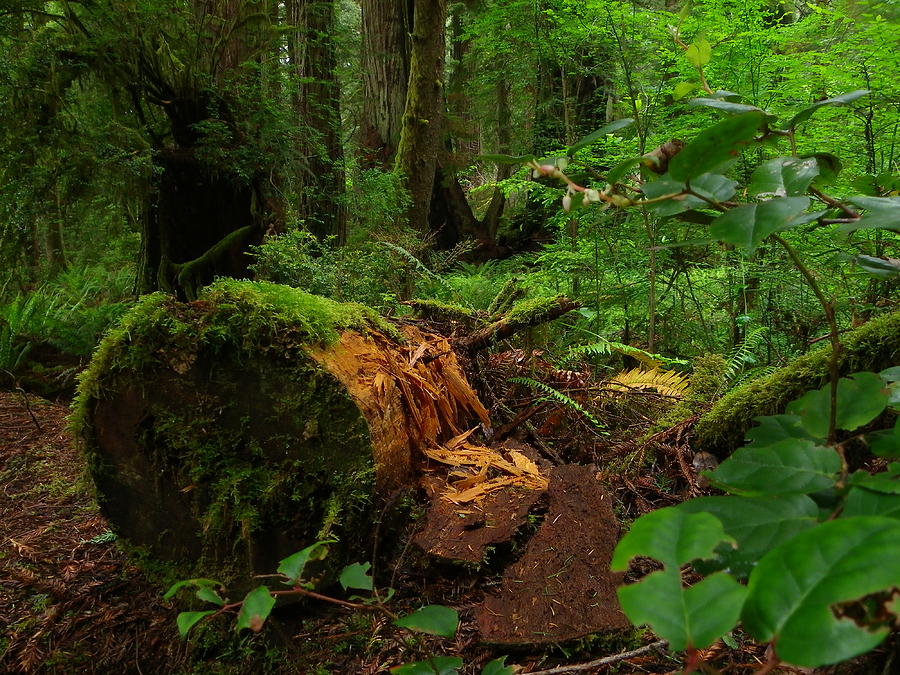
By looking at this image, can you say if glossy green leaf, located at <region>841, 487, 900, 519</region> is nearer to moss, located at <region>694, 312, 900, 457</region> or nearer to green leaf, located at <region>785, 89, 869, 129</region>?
green leaf, located at <region>785, 89, 869, 129</region>

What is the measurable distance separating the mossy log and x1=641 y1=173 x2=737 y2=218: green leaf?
4.56ft

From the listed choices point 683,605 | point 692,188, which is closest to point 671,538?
point 683,605

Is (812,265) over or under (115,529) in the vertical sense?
over

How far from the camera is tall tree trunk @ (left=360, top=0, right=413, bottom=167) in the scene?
29.2 ft

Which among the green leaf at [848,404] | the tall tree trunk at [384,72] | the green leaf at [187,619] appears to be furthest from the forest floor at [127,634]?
the tall tree trunk at [384,72]

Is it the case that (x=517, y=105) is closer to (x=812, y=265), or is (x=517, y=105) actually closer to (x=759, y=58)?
(x=759, y=58)

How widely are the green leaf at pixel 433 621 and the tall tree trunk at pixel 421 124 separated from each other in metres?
Result: 7.19

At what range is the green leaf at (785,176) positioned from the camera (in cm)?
72

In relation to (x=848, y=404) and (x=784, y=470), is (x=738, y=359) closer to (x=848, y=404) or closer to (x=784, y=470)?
(x=848, y=404)

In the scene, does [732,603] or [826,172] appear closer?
[732,603]

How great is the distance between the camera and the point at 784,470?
62 centimetres

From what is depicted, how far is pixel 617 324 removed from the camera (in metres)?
5.16

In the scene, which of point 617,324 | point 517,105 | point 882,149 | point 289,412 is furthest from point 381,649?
point 517,105

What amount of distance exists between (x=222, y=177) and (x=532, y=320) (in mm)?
3952
